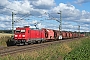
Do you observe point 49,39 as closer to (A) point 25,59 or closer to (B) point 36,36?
(B) point 36,36

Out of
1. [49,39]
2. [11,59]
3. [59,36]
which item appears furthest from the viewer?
[59,36]

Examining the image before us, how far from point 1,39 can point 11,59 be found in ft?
84.2

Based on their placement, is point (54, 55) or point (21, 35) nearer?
point (54, 55)

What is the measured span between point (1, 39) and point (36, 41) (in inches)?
284

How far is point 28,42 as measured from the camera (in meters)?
42.0

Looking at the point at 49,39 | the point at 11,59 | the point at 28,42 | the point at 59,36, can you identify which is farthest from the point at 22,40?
the point at 59,36

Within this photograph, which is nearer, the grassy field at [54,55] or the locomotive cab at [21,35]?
the grassy field at [54,55]

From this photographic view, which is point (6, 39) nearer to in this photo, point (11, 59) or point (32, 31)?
point (32, 31)

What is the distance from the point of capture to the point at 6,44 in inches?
1647

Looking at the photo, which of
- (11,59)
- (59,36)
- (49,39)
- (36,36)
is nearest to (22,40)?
(36,36)

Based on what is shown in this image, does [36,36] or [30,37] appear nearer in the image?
[30,37]

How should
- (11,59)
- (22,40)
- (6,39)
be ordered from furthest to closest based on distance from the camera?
(6,39)
(22,40)
(11,59)

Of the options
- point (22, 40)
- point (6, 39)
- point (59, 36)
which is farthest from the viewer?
point (59, 36)

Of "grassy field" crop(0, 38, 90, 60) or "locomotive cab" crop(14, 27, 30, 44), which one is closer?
"grassy field" crop(0, 38, 90, 60)
